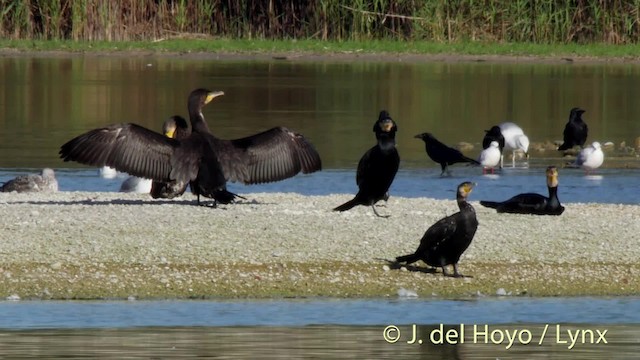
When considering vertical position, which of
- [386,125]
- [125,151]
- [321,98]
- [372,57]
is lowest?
[321,98]

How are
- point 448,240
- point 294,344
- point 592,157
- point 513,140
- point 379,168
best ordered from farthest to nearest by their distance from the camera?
point 513,140 → point 592,157 → point 379,168 → point 448,240 → point 294,344

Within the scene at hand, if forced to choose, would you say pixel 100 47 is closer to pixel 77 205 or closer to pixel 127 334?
pixel 77 205

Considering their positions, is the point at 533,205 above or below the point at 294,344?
above

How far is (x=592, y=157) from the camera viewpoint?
20578 mm

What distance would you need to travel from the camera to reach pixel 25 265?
12.0 metres

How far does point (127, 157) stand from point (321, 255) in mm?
2144

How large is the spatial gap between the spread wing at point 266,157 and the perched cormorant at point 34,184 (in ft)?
9.25

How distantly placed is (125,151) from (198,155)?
0.60 meters

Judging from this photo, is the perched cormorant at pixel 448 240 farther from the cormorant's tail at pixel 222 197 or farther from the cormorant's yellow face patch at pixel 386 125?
the cormorant's tail at pixel 222 197

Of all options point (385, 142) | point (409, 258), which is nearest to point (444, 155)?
point (385, 142)

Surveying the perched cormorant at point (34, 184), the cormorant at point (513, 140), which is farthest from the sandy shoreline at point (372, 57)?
the perched cormorant at point (34, 184)

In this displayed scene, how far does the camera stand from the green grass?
38.2 meters

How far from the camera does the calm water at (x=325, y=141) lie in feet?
33.4

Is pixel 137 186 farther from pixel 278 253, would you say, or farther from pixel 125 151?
pixel 278 253
